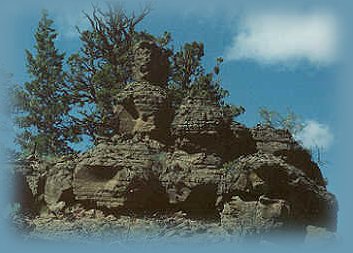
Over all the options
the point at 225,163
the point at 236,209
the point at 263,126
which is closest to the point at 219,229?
the point at 236,209

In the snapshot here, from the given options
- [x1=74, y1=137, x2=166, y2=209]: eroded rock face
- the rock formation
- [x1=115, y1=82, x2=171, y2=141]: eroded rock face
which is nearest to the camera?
the rock formation

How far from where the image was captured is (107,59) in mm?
29031

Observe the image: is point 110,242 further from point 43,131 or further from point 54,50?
point 54,50

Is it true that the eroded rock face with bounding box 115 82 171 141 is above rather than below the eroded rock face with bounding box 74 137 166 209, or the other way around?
above

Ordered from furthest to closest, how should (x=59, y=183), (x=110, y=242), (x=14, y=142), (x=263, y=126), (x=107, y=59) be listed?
(x=107, y=59), (x=14, y=142), (x=263, y=126), (x=59, y=183), (x=110, y=242)

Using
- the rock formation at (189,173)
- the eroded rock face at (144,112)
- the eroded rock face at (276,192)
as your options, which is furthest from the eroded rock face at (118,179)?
the eroded rock face at (276,192)

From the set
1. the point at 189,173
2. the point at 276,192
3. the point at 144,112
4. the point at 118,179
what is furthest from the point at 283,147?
the point at 118,179

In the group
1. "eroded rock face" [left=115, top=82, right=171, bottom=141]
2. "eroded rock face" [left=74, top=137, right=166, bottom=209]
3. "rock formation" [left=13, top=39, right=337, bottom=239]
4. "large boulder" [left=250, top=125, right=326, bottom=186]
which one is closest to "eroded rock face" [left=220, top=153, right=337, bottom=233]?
"rock formation" [left=13, top=39, right=337, bottom=239]

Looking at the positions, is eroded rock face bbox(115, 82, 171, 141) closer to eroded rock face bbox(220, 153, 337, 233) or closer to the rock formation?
the rock formation

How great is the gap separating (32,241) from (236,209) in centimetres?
585

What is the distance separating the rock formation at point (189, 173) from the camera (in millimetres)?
17078

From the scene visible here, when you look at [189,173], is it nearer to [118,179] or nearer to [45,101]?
[118,179]

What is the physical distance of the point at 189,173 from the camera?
58.6 feet

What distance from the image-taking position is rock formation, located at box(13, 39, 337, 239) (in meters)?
17.1
